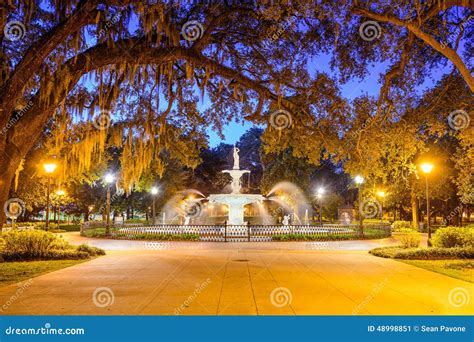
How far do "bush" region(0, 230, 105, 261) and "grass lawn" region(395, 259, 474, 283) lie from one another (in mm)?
12049

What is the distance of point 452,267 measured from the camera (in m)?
12.5

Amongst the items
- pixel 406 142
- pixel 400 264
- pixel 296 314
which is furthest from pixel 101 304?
pixel 406 142

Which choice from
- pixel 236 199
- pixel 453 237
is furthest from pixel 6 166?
pixel 236 199

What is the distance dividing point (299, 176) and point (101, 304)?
34733 mm

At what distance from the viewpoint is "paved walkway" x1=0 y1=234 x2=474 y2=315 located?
6730mm

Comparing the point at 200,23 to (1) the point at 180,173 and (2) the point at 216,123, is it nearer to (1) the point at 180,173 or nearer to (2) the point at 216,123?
(2) the point at 216,123

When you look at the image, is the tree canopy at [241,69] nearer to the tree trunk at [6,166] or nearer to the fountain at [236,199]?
the tree trunk at [6,166]

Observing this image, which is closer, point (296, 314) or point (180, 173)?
point (296, 314)

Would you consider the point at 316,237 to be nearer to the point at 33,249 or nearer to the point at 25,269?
the point at 33,249

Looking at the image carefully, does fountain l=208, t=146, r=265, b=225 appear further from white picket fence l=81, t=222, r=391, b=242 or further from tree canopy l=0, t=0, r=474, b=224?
tree canopy l=0, t=0, r=474, b=224

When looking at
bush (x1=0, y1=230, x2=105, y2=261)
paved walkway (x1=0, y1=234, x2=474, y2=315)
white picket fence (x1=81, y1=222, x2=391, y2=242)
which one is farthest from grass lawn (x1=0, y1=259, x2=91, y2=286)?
white picket fence (x1=81, y1=222, x2=391, y2=242)

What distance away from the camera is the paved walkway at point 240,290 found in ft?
22.1

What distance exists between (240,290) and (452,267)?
7.97m

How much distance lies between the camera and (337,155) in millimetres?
15383
